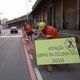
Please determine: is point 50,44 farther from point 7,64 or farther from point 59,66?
point 7,64

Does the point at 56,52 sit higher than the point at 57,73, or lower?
higher

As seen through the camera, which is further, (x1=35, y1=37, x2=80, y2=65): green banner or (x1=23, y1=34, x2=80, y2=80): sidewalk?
(x1=35, y1=37, x2=80, y2=65): green banner

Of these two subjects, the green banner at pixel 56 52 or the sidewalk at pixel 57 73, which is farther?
the green banner at pixel 56 52

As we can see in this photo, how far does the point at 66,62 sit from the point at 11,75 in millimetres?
2324

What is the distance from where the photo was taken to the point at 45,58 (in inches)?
517

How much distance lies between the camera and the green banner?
13.1 metres

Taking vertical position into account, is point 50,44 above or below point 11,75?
above

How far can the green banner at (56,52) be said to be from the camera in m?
13.1

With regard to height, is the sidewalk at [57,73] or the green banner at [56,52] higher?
the green banner at [56,52]

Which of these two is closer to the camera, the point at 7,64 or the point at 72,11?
the point at 7,64

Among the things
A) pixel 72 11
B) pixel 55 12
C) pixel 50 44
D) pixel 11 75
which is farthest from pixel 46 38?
pixel 55 12

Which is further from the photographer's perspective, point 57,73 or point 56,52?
point 56,52

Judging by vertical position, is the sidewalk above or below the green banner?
below

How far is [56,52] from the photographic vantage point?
13305 mm
